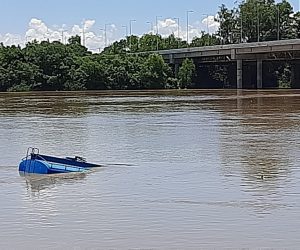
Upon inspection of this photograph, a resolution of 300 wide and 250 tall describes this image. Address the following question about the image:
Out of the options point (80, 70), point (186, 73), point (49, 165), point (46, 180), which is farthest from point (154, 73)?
point (46, 180)

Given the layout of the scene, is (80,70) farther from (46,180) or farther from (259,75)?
(46,180)

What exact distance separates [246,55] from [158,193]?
10226 cm

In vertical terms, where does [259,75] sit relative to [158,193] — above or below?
above

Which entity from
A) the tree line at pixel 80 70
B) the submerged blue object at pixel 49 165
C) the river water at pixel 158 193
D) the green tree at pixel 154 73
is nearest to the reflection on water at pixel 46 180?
the river water at pixel 158 193

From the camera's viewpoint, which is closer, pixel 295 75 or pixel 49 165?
pixel 49 165

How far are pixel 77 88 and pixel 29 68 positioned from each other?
27.1 ft

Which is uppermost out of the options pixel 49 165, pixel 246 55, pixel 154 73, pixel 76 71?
pixel 246 55

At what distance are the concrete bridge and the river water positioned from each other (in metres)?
76.5

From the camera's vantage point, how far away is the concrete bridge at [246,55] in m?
106

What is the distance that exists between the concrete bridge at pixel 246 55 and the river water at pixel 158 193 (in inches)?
3011

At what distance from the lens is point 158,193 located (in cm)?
1675

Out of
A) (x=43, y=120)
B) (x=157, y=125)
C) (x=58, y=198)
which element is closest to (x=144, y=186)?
(x=58, y=198)

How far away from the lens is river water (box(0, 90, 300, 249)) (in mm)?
12758

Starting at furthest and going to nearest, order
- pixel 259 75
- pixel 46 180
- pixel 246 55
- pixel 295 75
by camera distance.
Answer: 1. pixel 295 75
2. pixel 259 75
3. pixel 246 55
4. pixel 46 180
